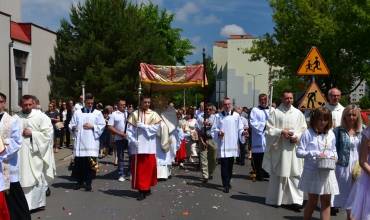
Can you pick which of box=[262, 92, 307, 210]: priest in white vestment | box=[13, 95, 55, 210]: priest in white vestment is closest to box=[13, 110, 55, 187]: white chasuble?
box=[13, 95, 55, 210]: priest in white vestment

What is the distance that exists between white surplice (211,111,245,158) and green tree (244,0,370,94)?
14.8m

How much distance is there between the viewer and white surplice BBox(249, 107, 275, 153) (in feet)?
39.4

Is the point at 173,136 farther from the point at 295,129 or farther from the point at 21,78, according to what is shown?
the point at 21,78

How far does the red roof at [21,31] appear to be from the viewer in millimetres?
31438

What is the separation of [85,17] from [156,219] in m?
30.7

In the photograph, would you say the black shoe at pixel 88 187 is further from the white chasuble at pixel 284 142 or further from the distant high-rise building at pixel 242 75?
the distant high-rise building at pixel 242 75

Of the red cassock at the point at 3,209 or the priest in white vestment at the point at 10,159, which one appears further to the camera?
the priest in white vestment at the point at 10,159

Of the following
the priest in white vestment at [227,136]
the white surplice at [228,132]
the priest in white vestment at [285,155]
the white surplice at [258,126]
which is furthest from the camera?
the white surplice at [258,126]

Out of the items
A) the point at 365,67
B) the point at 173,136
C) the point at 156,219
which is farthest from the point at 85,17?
the point at 156,219

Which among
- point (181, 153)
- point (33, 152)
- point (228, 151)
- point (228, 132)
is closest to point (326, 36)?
point (181, 153)

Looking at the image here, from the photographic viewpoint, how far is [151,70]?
11.7 m

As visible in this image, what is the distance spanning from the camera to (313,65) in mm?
10539

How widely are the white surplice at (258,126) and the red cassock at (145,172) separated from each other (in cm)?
349

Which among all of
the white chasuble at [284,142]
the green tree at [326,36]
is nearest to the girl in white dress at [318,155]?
the white chasuble at [284,142]
